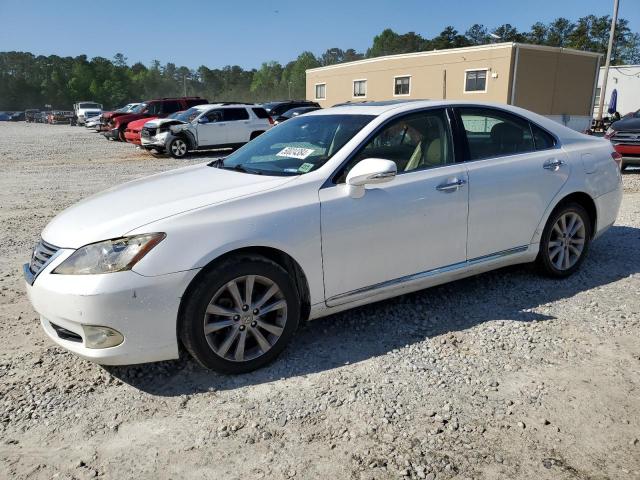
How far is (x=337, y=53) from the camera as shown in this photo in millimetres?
120750

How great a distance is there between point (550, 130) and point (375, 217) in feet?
7.17

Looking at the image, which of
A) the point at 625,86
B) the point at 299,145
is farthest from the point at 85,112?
the point at 299,145

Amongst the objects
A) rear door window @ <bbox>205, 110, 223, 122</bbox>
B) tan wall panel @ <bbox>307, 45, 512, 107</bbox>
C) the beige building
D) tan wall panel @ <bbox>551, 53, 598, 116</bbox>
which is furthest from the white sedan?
tan wall panel @ <bbox>551, 53, 598, 116</bbox>

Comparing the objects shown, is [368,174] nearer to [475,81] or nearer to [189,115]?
[189,115]

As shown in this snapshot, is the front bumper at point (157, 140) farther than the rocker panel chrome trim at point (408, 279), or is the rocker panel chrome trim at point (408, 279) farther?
the front bumper at point (157, 140)

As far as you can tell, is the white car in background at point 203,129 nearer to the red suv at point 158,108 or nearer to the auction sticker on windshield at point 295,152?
the red suv at point 158,108

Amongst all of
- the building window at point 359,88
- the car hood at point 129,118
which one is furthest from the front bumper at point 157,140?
the building window at point 359,88

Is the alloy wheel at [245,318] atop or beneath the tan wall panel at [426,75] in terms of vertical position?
beneath

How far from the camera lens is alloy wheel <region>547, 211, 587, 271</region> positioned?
4.59 metres

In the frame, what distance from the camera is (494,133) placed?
430 centimetres

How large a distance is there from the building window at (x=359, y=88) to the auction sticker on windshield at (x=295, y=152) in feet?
106

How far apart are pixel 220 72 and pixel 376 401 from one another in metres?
153

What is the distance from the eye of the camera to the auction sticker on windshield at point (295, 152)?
146 inches

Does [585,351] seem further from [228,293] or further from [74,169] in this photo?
[74,169]
